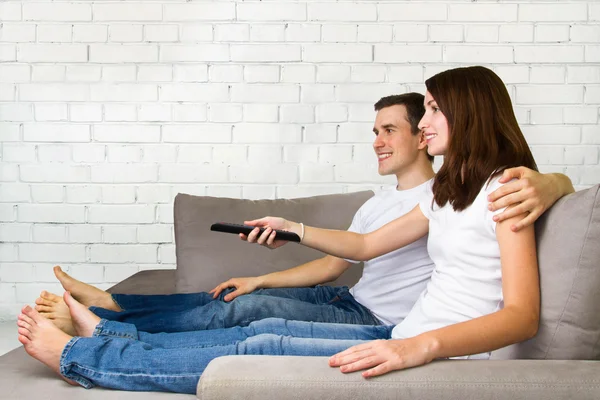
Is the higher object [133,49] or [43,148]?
[133,49]

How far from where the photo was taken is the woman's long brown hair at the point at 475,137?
1587mm

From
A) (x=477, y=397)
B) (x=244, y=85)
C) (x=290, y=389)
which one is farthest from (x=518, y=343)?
(x=244, y=85)

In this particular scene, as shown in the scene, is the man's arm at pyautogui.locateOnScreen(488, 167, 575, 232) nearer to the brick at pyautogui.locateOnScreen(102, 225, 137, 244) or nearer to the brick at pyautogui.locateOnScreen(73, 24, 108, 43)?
the brick at pyautogui.locateOnScreen(102, 225, 137, 244)

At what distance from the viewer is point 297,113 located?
132 inches

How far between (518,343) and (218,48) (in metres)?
2.33

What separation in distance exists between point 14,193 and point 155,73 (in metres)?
0.94

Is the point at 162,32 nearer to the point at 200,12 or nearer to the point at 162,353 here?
the point at 200,12

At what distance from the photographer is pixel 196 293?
224 centimetres

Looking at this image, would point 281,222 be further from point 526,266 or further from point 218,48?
point 218,48

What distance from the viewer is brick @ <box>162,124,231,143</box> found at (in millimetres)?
3375

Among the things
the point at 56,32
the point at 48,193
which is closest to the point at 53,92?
the point at 56,32

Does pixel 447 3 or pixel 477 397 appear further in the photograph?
pixel 447 3

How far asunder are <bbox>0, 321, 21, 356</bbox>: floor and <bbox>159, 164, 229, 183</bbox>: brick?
1.02 meters

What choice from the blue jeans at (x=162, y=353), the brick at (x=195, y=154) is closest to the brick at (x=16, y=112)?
the brick at (x=195, y=154)
